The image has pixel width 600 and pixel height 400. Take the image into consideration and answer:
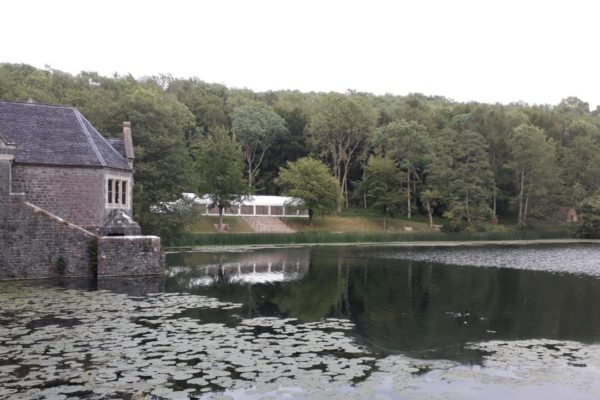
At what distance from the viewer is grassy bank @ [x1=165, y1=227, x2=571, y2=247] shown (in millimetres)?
49812

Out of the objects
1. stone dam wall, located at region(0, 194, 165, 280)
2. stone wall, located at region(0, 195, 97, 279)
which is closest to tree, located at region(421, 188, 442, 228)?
stone dam wall, located at region(0, 194, 165, 280)

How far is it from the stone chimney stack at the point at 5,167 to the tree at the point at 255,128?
181ft

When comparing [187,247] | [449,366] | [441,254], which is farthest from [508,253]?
[449,366]

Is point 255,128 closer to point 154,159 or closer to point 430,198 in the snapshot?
point 430,198

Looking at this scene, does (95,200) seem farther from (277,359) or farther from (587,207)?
(587,207)

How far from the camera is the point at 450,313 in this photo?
19875 mm

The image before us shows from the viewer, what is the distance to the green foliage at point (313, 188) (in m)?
69.3

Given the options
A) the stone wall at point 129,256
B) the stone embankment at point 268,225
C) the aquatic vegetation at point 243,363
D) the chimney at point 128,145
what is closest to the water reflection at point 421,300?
the aquatic vegetation at point 243,363

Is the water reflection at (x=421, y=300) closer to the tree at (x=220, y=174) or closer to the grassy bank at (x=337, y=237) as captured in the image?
the grassy bank at (x=337, y=237)

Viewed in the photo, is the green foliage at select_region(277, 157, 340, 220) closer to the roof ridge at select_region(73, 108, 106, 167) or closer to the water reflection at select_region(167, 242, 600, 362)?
the water reflection at select_region(167, 242, 600, 362)

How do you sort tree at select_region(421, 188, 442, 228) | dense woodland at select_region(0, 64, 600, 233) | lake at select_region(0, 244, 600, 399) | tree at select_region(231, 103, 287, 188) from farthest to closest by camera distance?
tree at select_region(231, 103, 287, 188)
tree at select_region(421, 188, 442, 228)
dense woodland at select_region(0, 64, 600, 233)
lake at select_region(0, 244, 600, 399)

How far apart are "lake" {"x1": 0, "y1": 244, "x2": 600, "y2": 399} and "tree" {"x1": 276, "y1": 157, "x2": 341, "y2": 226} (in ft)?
129

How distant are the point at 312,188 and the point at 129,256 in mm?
43335

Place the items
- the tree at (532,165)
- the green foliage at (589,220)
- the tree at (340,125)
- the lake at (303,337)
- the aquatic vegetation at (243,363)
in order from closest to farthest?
the aquatic vegetation at (243,363), the lake at (303,337), the green foliage at (589,220), the tree at (532,165), the tree at (340,125)
